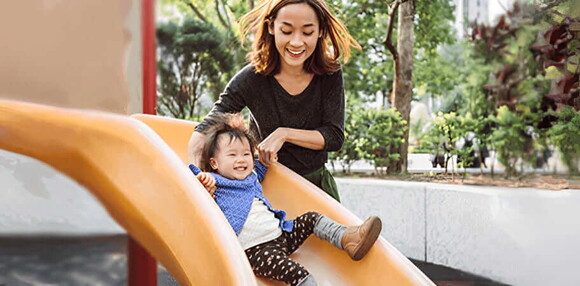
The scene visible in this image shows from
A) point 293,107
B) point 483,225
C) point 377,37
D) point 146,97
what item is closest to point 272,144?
point 293,107

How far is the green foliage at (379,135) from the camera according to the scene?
367cm

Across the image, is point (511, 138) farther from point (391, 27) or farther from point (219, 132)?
point (219, 132)

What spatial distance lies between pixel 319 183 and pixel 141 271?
0.69 meters

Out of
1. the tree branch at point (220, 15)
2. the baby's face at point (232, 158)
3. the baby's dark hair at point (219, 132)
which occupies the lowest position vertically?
the baby's face at point (232, 158)

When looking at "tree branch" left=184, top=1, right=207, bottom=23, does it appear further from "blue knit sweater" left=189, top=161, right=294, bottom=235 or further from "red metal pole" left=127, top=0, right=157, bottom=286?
"blue knit sweater" left=189, top=161, right=294, bottom=235

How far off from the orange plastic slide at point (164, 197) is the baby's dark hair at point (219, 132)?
15cm

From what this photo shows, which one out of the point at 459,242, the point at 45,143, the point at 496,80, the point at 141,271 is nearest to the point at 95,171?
the point at 45,143

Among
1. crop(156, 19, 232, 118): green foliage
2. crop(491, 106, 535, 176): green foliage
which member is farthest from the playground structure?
crop(156, 19, 232, 118): green foliage

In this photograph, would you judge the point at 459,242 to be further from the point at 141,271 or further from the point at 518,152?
the point at 141,271

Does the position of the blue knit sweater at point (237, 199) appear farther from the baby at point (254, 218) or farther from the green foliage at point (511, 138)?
the green foliage at point (511, 138)

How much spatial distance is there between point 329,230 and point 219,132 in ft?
1.17

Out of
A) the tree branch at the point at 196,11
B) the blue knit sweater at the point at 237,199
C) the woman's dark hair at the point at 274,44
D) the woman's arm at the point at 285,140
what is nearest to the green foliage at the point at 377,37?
the tree branch at the point at 196,11

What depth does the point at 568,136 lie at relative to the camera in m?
2.94

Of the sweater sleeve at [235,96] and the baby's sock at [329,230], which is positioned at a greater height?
the sweater sleeve at [235,96]
